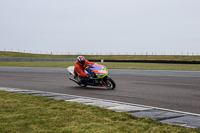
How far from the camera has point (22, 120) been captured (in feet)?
16.2

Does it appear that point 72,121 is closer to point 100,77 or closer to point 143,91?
point 143,91

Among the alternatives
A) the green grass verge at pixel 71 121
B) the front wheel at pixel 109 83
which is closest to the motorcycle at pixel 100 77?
the front wheel at pixel 109 83

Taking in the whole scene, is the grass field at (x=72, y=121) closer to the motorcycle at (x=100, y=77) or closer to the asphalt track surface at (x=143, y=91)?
the asphalt track surface at (x=143, y=91)

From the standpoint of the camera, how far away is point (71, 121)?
16.1 feet

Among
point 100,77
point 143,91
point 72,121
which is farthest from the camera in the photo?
point 100,77

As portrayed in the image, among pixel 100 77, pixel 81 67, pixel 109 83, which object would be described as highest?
pixel 81 67

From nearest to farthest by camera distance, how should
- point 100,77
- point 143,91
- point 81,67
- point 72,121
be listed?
point 72,121
point 143,91
point 100,77
point 81,67

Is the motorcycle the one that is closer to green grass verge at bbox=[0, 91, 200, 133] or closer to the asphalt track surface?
the asphalt track surface

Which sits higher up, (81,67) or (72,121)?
(81,67)

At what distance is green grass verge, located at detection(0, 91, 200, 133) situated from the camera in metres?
4.34

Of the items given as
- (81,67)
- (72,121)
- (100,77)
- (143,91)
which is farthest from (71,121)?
(81,67)

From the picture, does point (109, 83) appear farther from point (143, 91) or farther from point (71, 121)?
point (71, 121)

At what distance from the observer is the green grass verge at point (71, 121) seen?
14.2 feet

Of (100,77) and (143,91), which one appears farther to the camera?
(100,77)
